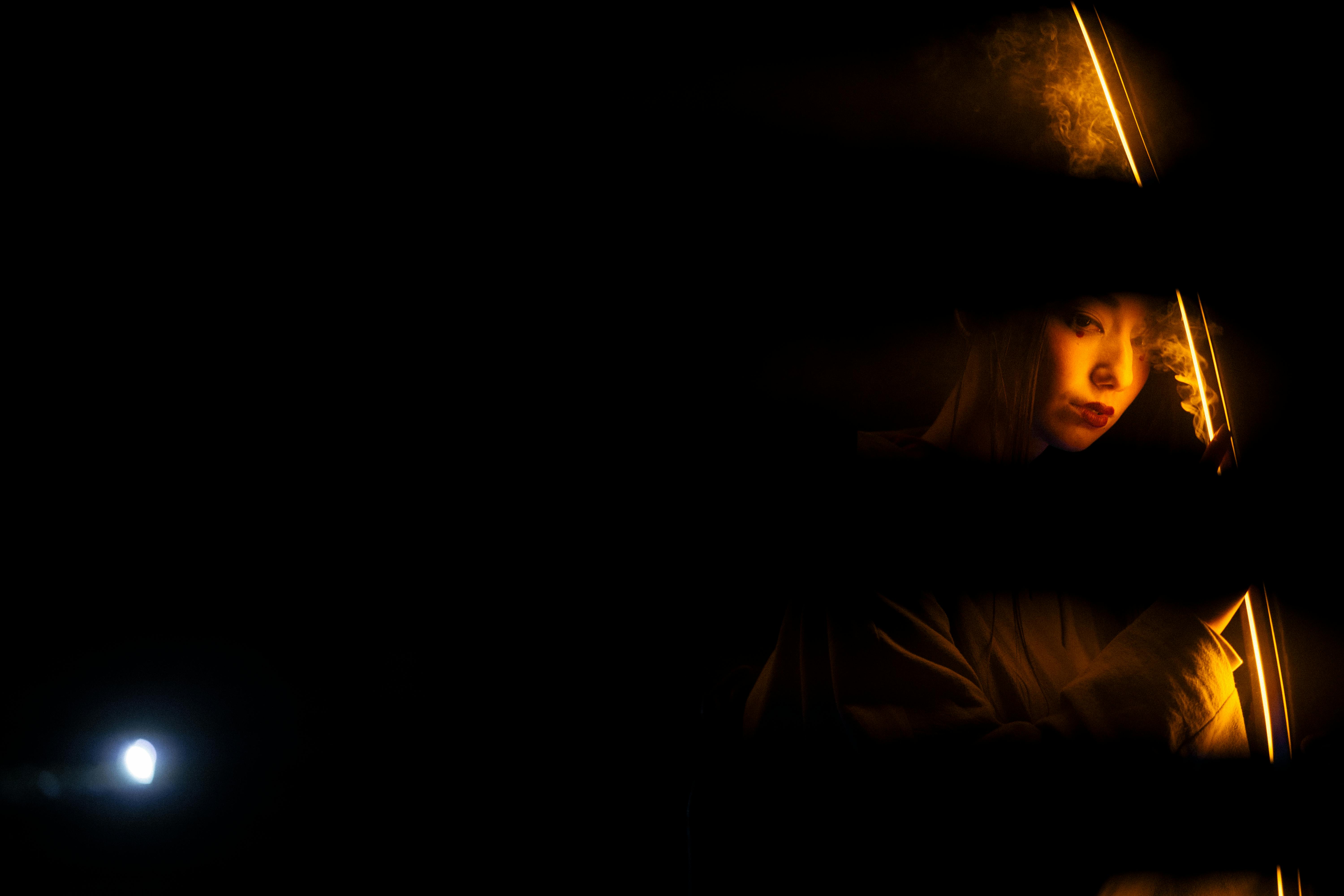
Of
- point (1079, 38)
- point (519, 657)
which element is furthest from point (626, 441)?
point (1079, 38)

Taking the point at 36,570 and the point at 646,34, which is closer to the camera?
the point at 36,570

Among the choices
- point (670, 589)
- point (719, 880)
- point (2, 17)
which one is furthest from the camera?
point (2, 17)

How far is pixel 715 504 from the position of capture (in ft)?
7.25

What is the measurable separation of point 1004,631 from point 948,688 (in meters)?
0.21

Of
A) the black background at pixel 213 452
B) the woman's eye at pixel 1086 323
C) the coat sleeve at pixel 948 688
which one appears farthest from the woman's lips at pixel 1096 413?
the black background at pixel 213 452

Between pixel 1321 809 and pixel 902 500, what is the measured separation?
1276 mm

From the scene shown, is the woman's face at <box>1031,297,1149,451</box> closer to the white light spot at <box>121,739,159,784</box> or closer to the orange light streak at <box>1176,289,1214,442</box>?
the orange light streak at <box>1176,289,1214,442</box>

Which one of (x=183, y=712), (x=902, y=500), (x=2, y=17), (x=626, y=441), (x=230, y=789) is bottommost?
(x=230, y=789)

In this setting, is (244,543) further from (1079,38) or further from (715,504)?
(1079,38)

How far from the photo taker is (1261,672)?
2.19 m

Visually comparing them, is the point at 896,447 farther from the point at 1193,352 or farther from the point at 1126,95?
the point at 1126,95

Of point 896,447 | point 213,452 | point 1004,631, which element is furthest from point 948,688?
point 213,452

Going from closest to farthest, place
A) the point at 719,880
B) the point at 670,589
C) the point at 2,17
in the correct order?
the point at 719,880, the point at 670,589, the point at 2,17

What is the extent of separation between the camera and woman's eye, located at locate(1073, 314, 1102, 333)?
91.5 inches
